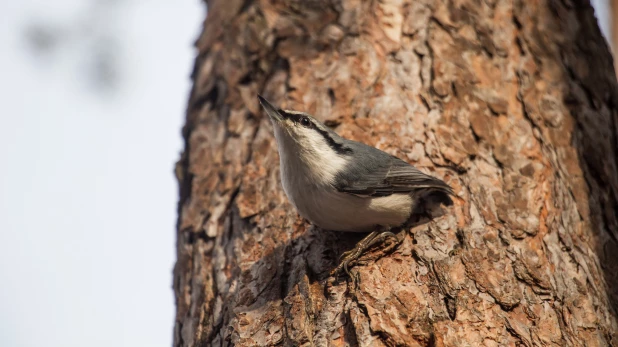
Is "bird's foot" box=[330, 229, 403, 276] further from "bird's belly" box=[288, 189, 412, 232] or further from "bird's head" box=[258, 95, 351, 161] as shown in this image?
"bird's head" box=[258, 95, 351, 161]

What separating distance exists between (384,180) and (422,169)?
0.29 meters

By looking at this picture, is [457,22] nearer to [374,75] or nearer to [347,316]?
[374,75]

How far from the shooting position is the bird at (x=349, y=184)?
10.9 ft

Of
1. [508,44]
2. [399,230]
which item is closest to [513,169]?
[399,230]

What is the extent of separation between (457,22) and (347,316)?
88.1 inches

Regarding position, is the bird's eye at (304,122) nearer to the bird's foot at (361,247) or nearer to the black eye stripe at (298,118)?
the black eye stripe at (298,118)

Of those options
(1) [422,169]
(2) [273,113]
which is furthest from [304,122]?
(1) [422,169]

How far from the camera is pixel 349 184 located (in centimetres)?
337

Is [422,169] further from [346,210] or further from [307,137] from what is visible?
[307,137]

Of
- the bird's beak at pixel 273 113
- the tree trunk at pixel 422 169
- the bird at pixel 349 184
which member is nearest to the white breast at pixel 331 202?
the bird at pixel 349 184

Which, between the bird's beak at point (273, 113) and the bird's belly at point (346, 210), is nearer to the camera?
the bird's belly at point (346, 210)

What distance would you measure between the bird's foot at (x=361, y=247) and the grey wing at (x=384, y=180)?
0.23m

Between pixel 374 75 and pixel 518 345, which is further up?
pixel 374 75

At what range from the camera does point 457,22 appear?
412cm
